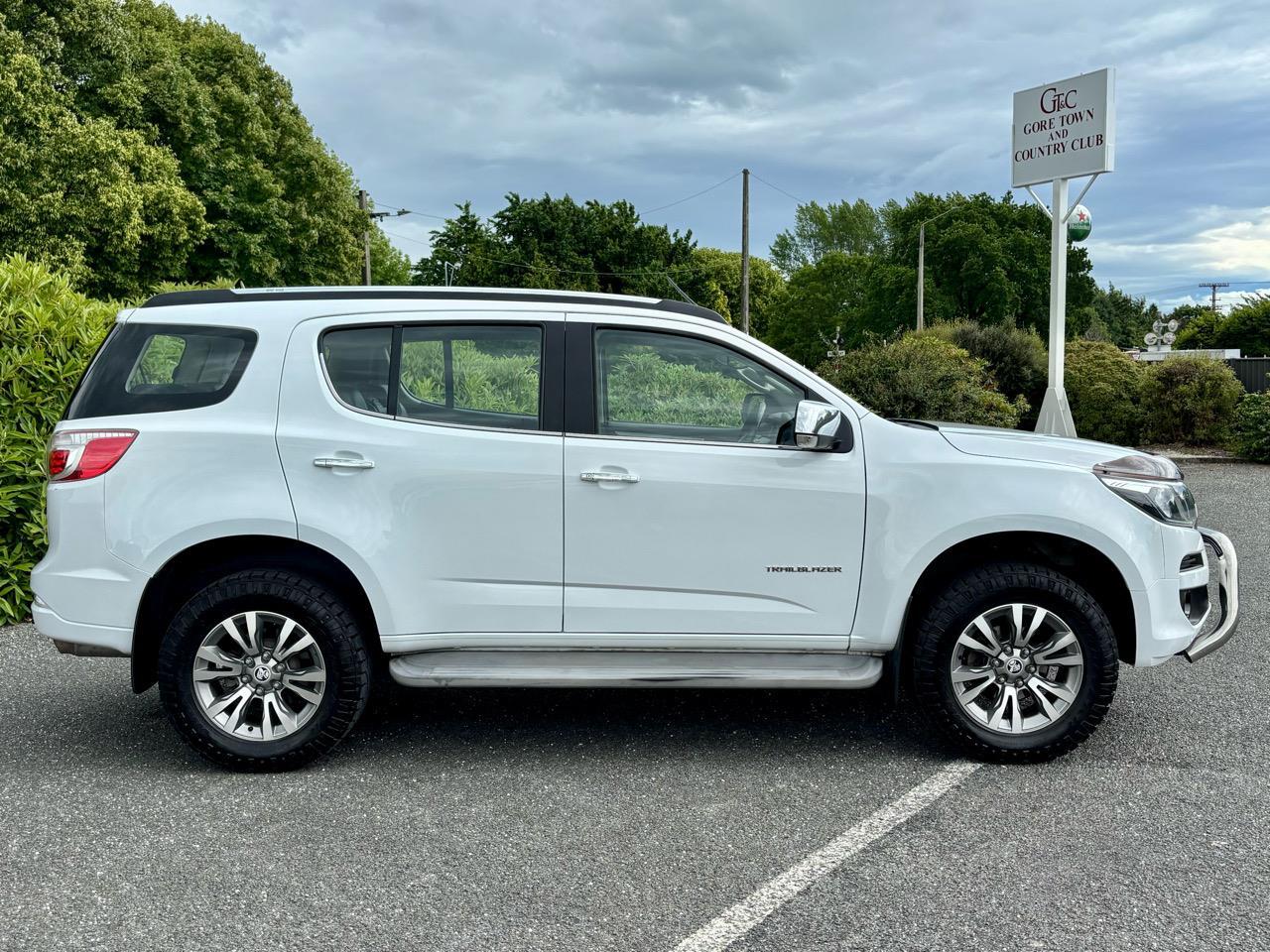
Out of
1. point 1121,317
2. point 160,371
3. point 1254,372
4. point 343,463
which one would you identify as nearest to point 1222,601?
point 343,463

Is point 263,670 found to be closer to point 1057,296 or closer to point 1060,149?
point 1057,296

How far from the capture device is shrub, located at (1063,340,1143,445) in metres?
20.2

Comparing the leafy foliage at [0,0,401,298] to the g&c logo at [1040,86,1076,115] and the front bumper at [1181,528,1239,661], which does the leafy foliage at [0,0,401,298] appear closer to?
the g&c logo at [1040,86,1076,115]

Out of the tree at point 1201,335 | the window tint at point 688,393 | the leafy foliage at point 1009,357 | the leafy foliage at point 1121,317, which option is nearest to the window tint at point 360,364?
the window tint at point 688,393

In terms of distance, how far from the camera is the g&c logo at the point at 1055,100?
16156 mm

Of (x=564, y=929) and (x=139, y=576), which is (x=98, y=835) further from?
(x=564, y=929)

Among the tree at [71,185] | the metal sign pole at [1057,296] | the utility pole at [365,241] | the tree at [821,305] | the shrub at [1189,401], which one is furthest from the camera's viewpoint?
the tree at [821,305]

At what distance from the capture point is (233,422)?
13.9ft

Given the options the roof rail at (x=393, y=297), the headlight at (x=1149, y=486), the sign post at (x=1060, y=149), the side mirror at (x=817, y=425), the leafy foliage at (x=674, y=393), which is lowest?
the headlight at (x=1149, y=486)

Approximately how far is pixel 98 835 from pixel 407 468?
1672 millimetres

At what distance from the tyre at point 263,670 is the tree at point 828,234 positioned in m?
75.4

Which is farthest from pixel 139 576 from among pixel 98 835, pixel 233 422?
pixel 98 835

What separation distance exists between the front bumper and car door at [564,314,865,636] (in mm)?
1463

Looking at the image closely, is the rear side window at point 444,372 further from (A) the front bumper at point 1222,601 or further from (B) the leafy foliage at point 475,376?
(A) the front bumper at point 1222,601
